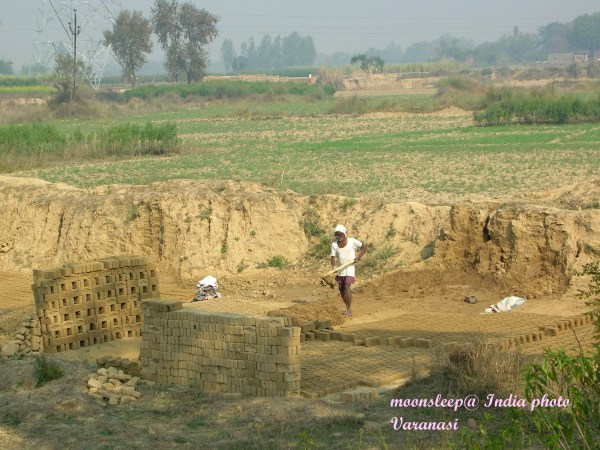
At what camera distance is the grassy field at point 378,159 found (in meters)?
24.0

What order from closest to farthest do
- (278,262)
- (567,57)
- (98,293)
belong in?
(98,293) → (278,262) → (567,57)

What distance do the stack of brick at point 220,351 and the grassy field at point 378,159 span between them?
9.37 metres

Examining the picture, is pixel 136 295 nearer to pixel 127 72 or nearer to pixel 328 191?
pixel 328 191

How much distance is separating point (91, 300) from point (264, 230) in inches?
215

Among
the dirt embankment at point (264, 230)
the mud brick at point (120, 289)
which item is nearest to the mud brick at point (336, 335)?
the mud brick at point (120, 289)

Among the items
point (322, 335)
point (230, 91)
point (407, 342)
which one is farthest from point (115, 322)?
point (230, 91)

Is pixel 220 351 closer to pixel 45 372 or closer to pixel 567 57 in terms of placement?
pixel 45 372

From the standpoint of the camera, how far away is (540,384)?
6.47 meters

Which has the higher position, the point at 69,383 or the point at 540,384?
the point at 540,384

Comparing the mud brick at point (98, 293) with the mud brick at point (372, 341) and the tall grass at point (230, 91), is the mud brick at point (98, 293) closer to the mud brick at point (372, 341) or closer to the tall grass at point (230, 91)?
the mud brick at point (372, 341)

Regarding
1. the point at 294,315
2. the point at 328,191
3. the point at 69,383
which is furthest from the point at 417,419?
the point at 328,191

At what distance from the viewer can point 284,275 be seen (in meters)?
17.4

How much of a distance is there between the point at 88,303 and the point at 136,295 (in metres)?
0.79

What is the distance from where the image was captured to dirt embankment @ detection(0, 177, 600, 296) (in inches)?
585
